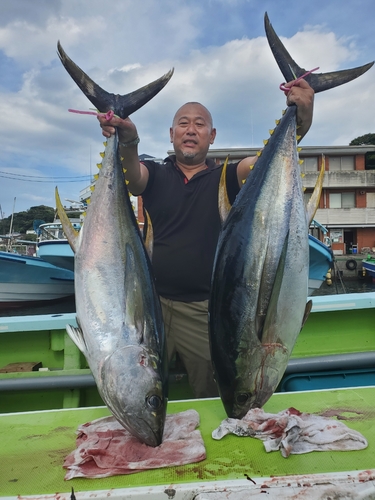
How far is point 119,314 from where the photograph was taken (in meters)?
1.53

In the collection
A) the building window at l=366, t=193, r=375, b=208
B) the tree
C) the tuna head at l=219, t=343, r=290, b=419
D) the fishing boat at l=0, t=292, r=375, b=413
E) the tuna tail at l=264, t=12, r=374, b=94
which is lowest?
the fishing boat at l=0, t=292, r=375, b=413

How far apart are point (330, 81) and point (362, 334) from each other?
214 cm

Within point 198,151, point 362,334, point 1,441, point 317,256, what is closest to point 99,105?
point 198,151

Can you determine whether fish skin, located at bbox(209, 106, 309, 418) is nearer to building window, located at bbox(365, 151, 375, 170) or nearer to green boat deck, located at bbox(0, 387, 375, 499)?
green boat deck, located at bbox(0, 387, 375, 499)

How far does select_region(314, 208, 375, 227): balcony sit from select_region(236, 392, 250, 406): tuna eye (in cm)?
2696

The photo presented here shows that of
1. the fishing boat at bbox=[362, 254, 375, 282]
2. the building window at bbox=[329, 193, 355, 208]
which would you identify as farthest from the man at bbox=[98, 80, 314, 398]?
the building window at bbox=[329, 193, 355, 208]

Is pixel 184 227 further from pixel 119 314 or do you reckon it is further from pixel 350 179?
pixel 350 179

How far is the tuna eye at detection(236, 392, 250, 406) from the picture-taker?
154cm

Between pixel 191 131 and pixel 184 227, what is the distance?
0.62 m

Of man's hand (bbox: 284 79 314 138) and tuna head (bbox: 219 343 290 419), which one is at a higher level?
man's hand (bbox: 284 79 314 138)

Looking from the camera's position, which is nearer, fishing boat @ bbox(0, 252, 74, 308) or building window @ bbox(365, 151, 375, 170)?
fishing boat @ bbox(0, 252, 74, 308)

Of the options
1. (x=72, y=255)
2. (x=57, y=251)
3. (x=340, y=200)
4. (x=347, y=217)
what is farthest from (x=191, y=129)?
(x=340, y=200)

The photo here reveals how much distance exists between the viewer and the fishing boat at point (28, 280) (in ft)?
41.9

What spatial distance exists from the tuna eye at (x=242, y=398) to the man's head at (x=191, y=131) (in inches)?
59.1
